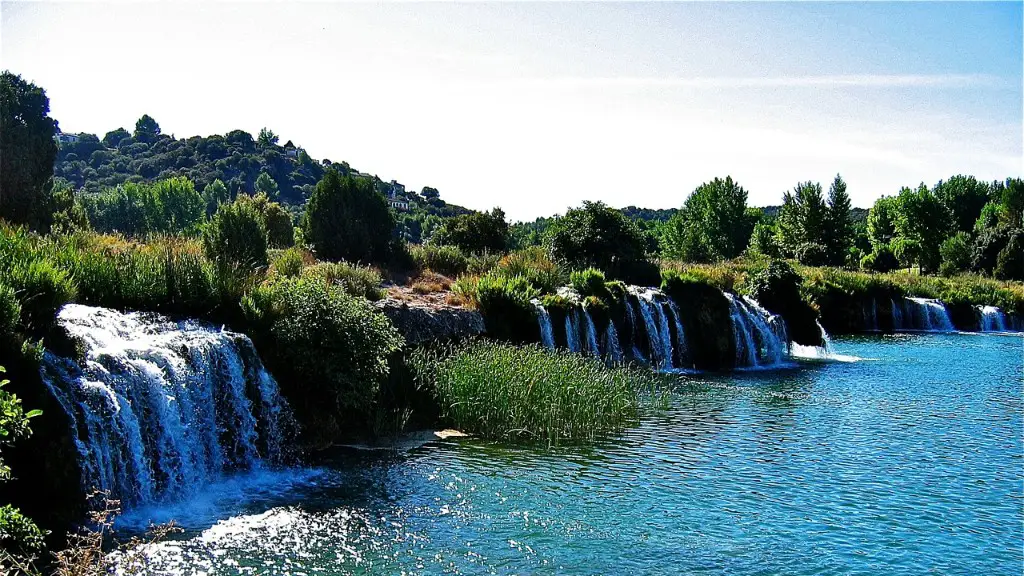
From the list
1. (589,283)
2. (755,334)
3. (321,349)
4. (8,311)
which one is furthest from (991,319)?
(8,311)

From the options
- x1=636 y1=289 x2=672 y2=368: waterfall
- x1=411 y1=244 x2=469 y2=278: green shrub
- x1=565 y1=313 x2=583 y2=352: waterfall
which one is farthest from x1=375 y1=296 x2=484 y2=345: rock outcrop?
x1=636 y1=289 x2=672 y2=368: waterfall

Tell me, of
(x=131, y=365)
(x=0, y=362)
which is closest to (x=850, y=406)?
(x=131, y=365)

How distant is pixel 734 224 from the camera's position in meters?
A: 87.2

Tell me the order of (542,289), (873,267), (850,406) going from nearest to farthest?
(850,406) → (542,289) → (873,267)

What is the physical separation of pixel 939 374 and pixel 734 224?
59.8 metres

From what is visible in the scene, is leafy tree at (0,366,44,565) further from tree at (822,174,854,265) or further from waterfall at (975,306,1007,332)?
tree at (822,174,854,265)

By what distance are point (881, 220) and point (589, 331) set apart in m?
86.7

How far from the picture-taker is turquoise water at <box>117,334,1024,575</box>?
10938 millimetres

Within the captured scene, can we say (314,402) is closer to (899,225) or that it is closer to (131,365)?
(131,365)

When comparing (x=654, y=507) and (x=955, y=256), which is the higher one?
(x=955, y=256)

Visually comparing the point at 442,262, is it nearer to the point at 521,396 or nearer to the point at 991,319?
the point at 521,396

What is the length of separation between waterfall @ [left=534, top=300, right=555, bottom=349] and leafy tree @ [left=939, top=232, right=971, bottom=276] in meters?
59.4

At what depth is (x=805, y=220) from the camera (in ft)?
262

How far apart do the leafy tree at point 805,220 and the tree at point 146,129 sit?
131460 mm
